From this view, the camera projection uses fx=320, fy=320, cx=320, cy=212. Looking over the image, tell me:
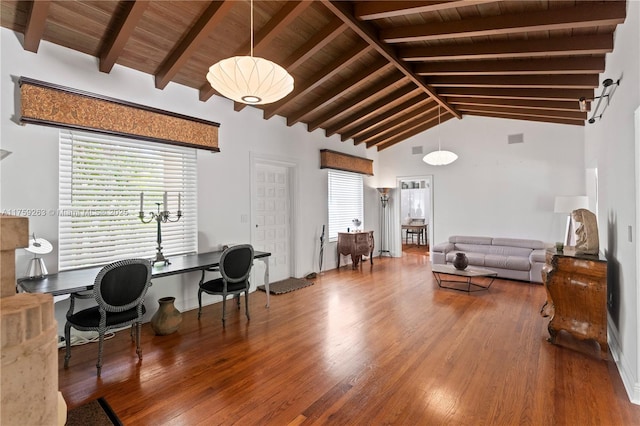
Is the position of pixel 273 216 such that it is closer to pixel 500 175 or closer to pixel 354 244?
pixel 354 244

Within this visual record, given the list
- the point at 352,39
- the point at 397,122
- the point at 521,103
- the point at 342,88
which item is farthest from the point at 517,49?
the point at 397,122

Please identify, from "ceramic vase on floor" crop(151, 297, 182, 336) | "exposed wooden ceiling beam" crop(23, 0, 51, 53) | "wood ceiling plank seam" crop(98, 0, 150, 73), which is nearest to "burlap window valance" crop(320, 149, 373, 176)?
"wood ceiling plank seam" crop(98, 0, 150, 73)

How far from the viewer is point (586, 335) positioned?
3.04 m

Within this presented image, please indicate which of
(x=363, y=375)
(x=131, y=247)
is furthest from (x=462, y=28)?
(x=131, y=247)

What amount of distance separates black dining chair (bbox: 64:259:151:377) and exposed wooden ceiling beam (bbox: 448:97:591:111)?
599cm

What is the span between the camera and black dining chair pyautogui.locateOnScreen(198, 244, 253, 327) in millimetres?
3673

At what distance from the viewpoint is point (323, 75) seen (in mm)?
4477

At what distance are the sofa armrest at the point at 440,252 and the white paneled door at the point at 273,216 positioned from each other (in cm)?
307

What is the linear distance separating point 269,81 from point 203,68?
6.06 ft

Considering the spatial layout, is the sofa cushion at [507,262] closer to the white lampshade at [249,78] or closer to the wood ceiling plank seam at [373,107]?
the wood ceiling plank seam at [373,107]

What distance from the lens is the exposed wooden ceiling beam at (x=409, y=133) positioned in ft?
24.5

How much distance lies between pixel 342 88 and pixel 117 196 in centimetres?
347

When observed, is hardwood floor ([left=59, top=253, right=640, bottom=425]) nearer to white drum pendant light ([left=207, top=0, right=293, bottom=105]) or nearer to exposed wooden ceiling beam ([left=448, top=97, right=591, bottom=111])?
white drum pendant light ([left=207, top=0, right=293, bottom=105])

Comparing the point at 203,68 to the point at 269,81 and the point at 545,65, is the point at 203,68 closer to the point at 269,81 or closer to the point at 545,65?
the point at 269,81
